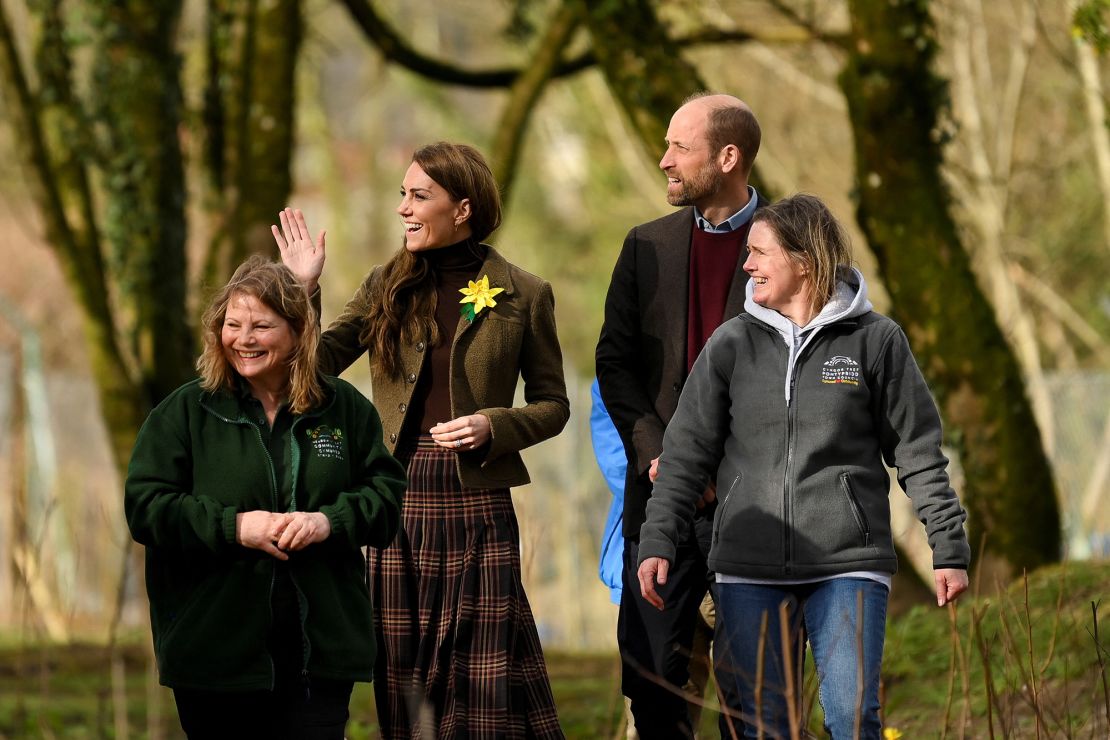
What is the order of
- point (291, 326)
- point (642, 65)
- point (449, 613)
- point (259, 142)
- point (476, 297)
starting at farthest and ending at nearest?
1. point (259, 142)
2. point (642, 65)
3. point (476, 297)
4. point (449, 613)
5. point (291, 326)

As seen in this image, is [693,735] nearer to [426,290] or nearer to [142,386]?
[426,290]

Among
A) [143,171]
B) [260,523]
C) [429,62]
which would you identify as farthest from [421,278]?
[429,62]

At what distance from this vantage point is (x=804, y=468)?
13.0 feet

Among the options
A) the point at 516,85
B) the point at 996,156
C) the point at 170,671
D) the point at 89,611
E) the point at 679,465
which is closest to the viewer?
the point at 170,671

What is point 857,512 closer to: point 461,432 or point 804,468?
point 804,468

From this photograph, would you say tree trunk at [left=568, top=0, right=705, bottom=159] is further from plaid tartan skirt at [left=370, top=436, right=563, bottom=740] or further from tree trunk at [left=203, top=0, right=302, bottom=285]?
plaid tartan skirt at [left=370, top=436, right=563, bottom=740]

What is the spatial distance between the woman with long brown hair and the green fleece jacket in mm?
548

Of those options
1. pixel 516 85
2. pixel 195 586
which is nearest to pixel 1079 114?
pixel 516 85

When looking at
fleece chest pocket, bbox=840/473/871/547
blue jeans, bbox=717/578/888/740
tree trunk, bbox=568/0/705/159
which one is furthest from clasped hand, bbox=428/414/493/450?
tree trunk, bbox=568/0/705/159

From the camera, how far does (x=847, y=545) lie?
393cm

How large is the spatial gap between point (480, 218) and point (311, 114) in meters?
22.3

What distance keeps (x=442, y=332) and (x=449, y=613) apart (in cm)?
78

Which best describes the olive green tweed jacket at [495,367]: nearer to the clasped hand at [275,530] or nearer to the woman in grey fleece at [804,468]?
the woman in grey fleece at [804,468]

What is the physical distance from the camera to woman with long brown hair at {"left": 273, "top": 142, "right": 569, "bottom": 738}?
458 centimetres
